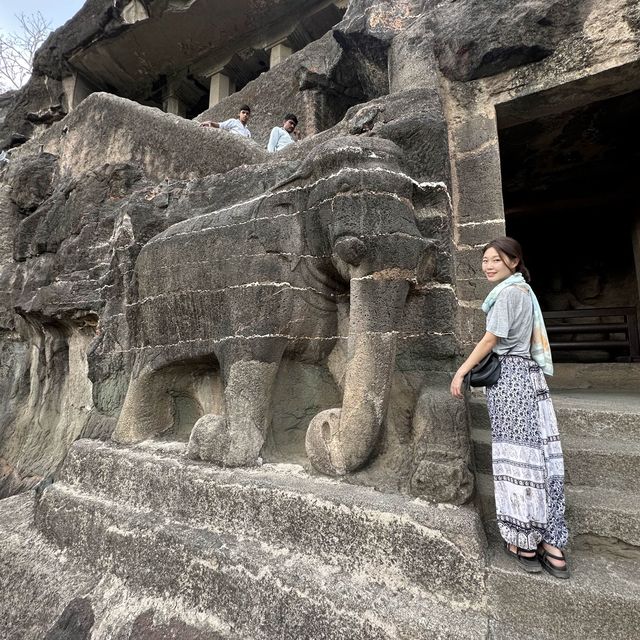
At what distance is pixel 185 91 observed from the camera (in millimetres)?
13633

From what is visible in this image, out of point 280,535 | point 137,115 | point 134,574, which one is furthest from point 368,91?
point 134,574

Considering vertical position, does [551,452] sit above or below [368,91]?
below

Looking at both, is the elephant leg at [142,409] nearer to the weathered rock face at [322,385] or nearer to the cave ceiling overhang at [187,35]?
the weathered rock face at [322,385]

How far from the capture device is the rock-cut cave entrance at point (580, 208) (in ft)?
13.4

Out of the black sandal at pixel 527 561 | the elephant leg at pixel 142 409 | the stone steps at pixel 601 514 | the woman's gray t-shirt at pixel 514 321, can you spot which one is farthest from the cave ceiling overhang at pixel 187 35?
the black sandal at pixel 527 561

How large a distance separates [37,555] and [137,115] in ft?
13.5

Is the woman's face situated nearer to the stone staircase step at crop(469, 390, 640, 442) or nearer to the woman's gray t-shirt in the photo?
the woman's gray t-shirt

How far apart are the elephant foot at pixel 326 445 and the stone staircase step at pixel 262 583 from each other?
0.30 m

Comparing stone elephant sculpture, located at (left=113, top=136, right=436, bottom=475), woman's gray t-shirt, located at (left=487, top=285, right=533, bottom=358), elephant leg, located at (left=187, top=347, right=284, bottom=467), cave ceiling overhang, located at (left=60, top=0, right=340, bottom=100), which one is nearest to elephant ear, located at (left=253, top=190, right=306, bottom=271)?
stone elephant sculpture, located at (left=113, top=136, right=436, bottom=475)

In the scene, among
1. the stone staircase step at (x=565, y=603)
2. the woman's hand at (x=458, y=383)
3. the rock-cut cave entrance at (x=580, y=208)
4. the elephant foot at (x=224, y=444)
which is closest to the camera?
the stone staircase step at (x=565, y=603)

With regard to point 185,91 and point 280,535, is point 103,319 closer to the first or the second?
point 280,535

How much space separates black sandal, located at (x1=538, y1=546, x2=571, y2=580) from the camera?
1.30 meters

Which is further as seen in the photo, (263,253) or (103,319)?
(103,319)

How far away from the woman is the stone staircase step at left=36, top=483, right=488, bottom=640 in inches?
9.8
